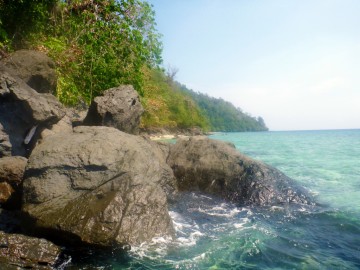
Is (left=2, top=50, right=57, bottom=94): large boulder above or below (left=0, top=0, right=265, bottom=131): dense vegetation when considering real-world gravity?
below

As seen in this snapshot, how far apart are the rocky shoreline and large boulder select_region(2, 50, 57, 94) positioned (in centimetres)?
3

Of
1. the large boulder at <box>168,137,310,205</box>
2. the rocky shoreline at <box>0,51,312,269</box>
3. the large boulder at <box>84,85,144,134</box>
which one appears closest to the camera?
the rocky shoreline at <box>0,51,312,269</box>

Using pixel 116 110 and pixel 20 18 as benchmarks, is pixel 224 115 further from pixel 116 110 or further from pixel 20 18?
pixel 116 110

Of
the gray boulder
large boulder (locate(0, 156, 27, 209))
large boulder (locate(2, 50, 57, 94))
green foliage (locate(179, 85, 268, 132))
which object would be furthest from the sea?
green foliage (locate(179, 85, 268, 132))

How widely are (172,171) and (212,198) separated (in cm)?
144

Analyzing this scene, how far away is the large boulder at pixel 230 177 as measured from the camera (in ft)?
25.6

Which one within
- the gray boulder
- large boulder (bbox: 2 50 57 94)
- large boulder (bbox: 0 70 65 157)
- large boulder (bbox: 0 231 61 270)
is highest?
large boulder (bbox: 2 50 57 94)

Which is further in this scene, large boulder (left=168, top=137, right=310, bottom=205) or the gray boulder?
large boulder (left=168, top=137, right=310, bottom=205)

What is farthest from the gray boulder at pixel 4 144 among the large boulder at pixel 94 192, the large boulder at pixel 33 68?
the large boulder at pixel 33 68

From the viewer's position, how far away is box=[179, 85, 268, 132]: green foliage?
414 feet

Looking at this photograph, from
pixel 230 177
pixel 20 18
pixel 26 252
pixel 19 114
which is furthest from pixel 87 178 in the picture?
pixel 20 18

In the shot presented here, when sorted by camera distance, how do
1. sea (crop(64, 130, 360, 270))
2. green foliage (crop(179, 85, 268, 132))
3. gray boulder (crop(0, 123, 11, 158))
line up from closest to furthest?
sea (crop(64, 130, 360, 270)) → gray boulder (crop(0, 123, 11, 158)) → green foliage (crop(179, 85, 268, 132))

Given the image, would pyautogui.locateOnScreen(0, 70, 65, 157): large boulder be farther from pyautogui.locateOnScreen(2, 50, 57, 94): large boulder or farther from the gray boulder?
pyautogui.locateOnScreen(2, 50, 57, 94): large boulder

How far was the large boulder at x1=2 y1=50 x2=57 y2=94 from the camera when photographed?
8218 mm
